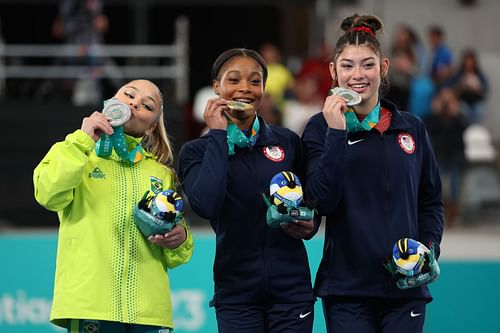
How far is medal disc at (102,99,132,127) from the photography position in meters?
5.04

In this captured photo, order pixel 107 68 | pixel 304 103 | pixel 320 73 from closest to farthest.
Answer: pixel 304 103 → pixel 107 68 → pixel 320 73

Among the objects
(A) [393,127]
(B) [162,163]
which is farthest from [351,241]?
(B) [162,163]

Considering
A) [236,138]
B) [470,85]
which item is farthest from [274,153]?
[470,85]

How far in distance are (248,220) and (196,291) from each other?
2628 millimetres

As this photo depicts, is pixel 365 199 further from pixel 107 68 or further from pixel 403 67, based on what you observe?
pixel 107 68

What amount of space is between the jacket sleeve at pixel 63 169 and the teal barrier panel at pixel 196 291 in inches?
99.5

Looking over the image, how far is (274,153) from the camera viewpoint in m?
5.26

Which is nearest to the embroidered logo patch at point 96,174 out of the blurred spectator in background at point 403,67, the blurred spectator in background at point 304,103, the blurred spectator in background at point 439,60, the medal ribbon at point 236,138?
the medal ribbon at point 236,138

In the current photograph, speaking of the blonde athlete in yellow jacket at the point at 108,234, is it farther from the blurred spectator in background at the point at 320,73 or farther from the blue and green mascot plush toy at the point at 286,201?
the blurred spectator in background at the point at 320,73

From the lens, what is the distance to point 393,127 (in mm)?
5227

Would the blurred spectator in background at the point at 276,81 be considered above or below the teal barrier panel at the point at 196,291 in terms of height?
above

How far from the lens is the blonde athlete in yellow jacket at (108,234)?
197 inches

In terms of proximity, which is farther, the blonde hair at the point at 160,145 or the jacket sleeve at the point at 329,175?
the blonde hair at the point at 160,145

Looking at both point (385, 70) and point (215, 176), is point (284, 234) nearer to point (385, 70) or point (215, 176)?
point (215, 176)
